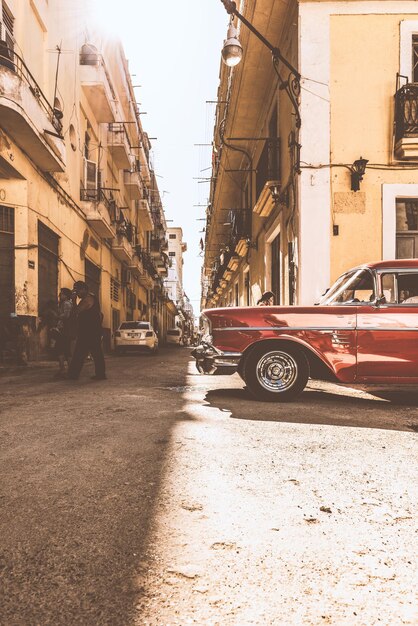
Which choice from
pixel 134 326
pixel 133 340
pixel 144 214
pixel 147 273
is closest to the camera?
pixel 133 340

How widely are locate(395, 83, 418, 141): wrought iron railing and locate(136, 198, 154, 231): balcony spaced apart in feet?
76.2

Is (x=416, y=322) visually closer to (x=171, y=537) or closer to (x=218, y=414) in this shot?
A: (x=218, y=414)

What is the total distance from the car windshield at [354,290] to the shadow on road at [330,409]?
1.16 m

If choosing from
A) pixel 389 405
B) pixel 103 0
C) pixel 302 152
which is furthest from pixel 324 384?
pixel 103 0

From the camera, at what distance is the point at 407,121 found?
9695 mm

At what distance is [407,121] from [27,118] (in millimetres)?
7414

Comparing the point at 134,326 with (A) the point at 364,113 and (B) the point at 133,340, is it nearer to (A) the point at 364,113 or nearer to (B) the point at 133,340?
(B) the point at 133,340

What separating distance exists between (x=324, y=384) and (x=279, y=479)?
17.8ft

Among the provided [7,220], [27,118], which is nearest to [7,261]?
[7,220]

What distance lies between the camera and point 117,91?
984 inches

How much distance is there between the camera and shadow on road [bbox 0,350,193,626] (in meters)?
1.53

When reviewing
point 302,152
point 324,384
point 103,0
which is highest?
point 103,0

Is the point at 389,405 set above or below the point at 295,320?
below

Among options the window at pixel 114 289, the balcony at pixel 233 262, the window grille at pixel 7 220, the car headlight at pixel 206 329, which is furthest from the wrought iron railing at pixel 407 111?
the window at pixel 114 289
